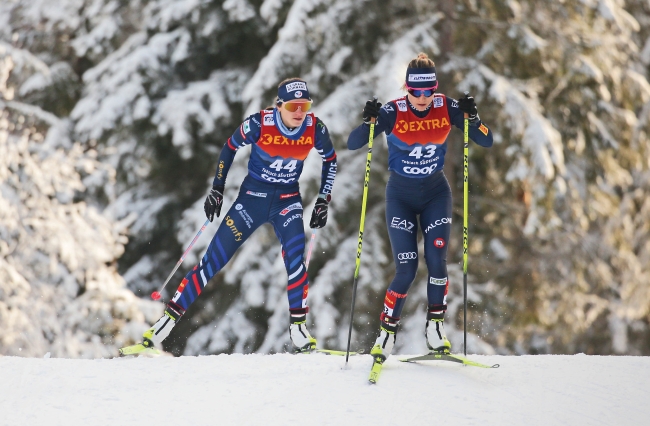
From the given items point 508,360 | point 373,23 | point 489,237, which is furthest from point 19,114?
point 508,360

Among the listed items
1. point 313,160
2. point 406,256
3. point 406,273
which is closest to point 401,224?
point 406,256

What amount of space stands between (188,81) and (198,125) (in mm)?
1117

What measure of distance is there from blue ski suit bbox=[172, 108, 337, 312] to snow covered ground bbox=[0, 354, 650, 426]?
24.9 inches

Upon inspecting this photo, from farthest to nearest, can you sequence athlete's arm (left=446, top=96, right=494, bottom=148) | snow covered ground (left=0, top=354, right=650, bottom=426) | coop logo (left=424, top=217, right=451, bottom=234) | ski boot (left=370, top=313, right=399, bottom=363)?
athlete's arm (left=446, top=96, right=494, bottom=148), coop logo (left=424, top=217, right=451, bottom=234), ski boot (left=370, top=313, right=399, bottom=363), snow covered ground (left=0, top=354, right=650, bottom=426)

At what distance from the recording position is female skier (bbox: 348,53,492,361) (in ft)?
19.0

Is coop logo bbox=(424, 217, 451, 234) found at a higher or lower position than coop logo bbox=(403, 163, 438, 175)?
lower

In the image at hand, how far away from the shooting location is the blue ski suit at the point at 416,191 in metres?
5.81

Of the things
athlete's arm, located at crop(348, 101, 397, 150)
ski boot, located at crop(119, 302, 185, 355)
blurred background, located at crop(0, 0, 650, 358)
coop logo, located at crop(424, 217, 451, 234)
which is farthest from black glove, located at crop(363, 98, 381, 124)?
blurred background, located at crop(0, 0, 650, 358)

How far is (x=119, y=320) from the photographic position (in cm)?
1255

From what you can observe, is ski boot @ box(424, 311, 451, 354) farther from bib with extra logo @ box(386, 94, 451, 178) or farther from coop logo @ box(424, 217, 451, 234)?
bib with extra logo @ box(386, 94, 451, 178)

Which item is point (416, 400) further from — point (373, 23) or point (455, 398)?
point (373, 23)

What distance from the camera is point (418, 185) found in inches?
232

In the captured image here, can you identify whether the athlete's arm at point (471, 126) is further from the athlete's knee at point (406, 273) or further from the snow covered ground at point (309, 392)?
the snow covered ground at point (309, 392)

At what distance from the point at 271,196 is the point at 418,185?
1.22 meters
